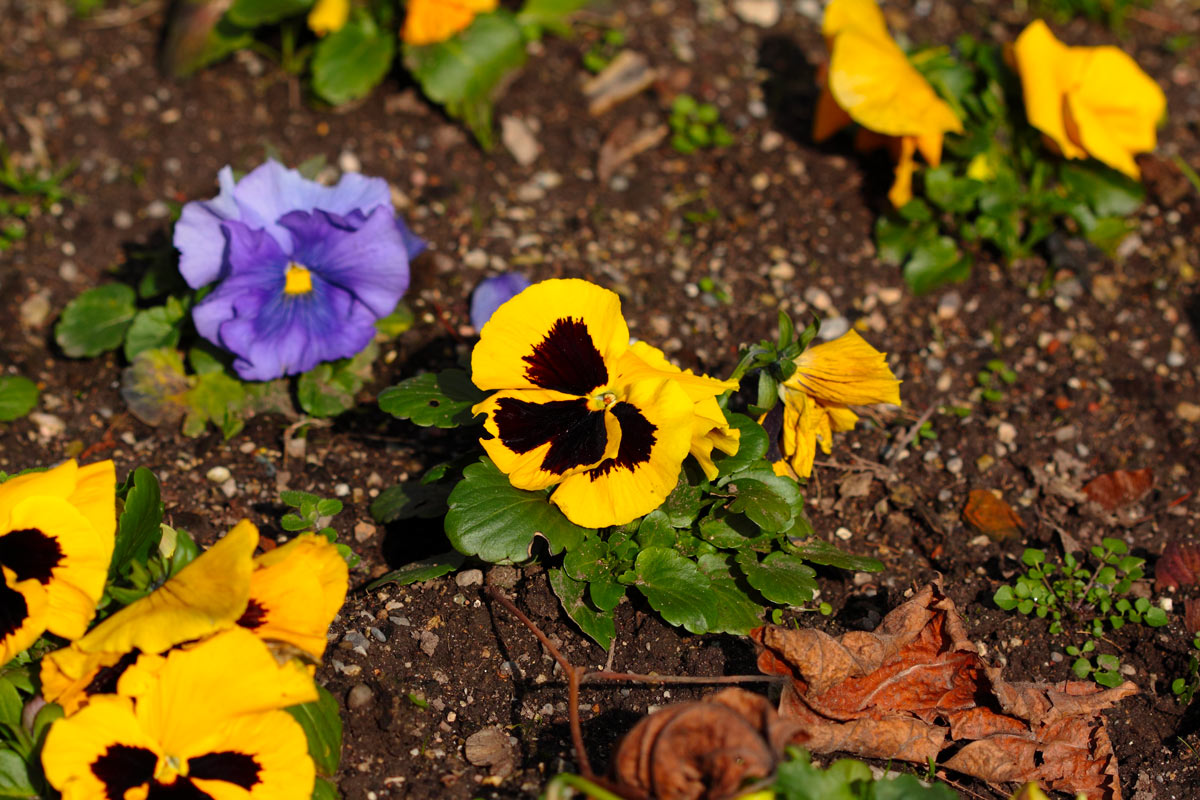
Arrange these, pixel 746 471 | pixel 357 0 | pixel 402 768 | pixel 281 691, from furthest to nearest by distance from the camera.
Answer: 1. pixel 357 0
2. pixel 746 471
3. pixel 402 768
4. pixel 281 691

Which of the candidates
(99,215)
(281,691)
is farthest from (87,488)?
(99,215)

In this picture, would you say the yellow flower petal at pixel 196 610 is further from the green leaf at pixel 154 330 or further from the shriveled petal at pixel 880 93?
the shriveled petal at pixel 880 93

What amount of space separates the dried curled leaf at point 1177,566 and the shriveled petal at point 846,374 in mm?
1053

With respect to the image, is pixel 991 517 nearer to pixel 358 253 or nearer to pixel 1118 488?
pixel 1118 488

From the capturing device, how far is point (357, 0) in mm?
3971

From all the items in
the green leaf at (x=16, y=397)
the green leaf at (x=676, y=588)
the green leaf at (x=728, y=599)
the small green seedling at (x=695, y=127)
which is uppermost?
the small green seedling at (x=695, y=127)

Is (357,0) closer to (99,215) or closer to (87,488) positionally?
(99,215)

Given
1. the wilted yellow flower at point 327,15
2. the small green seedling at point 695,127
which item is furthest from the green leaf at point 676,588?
the wilted yellow flower at point 327,15

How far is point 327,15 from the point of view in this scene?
150 inches

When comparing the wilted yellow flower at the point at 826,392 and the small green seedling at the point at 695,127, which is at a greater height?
the wilted yellow flower at the point at 826,392

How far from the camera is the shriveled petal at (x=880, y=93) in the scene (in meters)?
3.42

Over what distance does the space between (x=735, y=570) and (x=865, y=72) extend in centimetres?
168

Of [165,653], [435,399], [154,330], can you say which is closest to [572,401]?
[435,399]

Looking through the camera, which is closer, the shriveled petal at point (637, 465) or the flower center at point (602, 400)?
the shriveled petal at point (637, 465)
